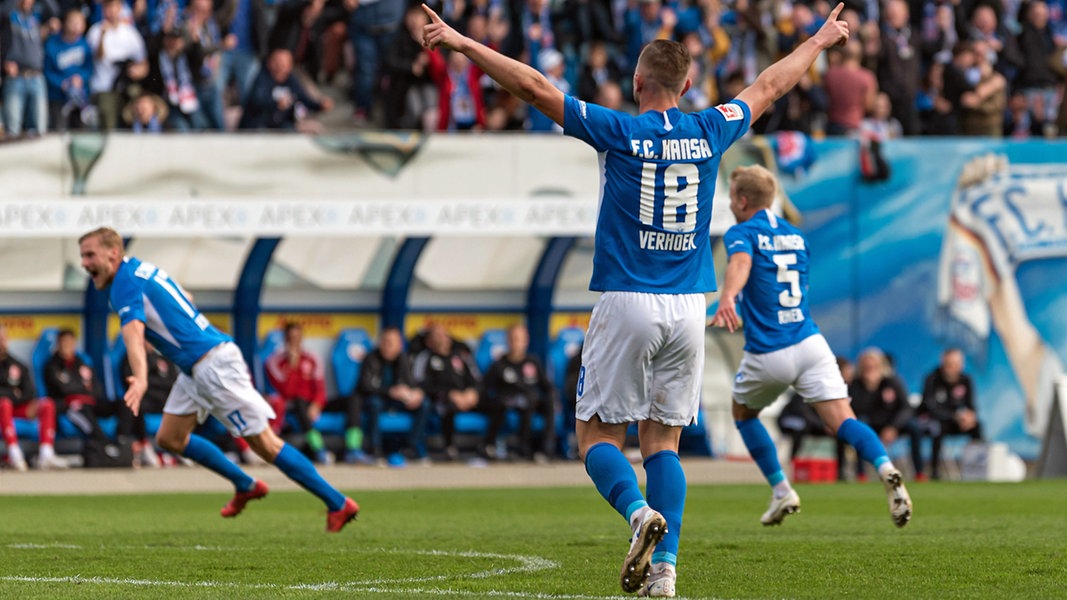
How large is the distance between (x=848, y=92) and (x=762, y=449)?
10919 mm

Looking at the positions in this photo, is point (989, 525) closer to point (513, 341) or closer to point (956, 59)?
point (513, 341)

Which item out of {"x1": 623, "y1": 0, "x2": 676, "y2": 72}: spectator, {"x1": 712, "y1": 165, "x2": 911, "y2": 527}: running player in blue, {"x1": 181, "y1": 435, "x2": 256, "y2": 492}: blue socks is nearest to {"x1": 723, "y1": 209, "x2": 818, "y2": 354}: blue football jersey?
{"x1": 712, "y1": 165, "x2": 911, "y2": 527}: running player in blue

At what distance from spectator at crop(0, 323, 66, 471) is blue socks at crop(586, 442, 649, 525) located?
471 inches

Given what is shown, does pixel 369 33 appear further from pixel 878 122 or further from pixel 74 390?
pixel 878 122

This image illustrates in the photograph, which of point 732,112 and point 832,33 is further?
point 832,33

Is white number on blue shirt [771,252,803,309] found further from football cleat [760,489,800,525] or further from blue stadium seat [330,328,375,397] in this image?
blue stadium seat [330,328,375,397]

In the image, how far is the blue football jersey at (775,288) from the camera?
9.68 m

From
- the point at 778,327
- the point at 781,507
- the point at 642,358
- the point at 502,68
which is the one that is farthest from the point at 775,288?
the point at 502,68

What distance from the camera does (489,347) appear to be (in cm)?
2003

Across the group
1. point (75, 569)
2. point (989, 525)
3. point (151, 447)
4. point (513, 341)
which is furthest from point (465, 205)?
point (75, 569)

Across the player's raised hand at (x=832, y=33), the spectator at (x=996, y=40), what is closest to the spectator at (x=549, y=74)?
the spectator at (x=996, y=40)

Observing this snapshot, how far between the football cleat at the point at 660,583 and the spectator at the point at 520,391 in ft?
40.8

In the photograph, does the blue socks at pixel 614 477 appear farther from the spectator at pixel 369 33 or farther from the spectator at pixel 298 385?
the spectator at pixel 369 33

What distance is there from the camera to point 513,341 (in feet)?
61.7
